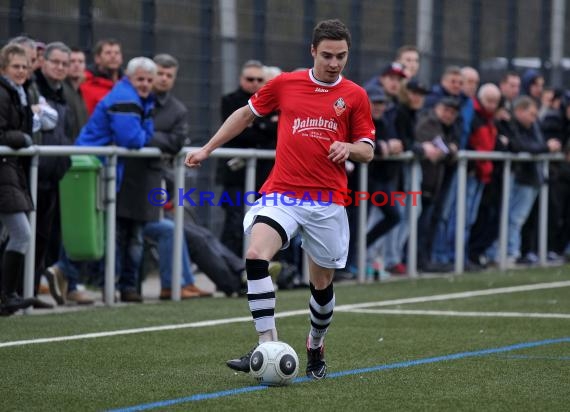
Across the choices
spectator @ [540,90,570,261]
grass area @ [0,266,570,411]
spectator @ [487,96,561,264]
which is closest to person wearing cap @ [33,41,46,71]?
grass area @ [0,266,570,411]

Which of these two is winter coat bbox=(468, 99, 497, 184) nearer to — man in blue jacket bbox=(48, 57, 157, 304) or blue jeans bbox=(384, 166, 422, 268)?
blue jeans bbox=(384, 166, 422, 268)

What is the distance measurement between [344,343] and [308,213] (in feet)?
6.24

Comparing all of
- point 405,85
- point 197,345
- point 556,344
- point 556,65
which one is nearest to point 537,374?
point 556,344

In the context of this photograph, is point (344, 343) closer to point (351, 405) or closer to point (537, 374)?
point (537, 374)

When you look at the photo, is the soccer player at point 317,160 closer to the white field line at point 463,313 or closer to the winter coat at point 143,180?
the white field line at point 463,313

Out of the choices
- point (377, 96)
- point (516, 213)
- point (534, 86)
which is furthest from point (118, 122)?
point (534, 86)

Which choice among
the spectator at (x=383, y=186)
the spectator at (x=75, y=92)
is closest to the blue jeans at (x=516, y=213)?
the spectator at (x=383, y=186)

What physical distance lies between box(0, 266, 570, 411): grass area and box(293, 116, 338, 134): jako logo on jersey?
53.6 inches

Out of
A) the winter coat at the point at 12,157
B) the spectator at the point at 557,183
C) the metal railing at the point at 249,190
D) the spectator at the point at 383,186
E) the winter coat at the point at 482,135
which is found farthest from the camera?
the spectator at the point at 557,183

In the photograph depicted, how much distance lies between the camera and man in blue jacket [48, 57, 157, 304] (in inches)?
482

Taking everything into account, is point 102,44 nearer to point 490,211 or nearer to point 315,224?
point 490,211

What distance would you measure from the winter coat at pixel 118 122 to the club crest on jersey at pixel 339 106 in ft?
14.6

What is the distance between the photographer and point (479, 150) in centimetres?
1688

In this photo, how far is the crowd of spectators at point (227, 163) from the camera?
449 inches
